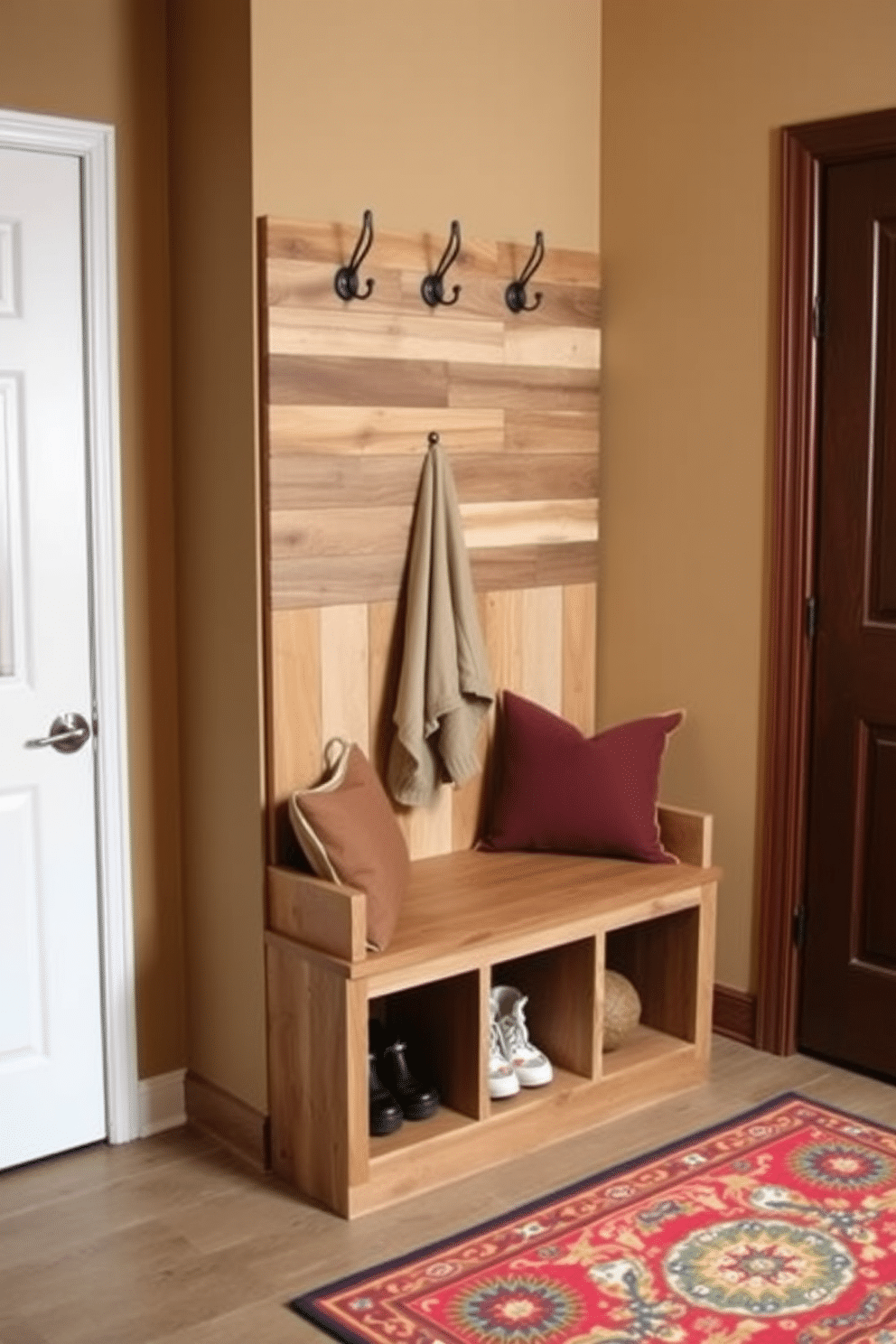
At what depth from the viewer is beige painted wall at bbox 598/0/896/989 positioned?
3729mm

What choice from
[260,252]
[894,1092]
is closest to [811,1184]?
[894,1092]

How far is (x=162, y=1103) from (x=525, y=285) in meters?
2.00

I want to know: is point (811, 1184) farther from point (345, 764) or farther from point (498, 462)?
point (498, 462)

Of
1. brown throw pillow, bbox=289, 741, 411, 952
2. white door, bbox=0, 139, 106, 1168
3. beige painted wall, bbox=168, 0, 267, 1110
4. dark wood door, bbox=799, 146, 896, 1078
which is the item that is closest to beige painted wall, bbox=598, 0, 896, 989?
dark wood door, bbox=799, 146, 896, 1078

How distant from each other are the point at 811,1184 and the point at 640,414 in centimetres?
183

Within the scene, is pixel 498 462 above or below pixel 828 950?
above

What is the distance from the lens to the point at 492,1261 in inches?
115

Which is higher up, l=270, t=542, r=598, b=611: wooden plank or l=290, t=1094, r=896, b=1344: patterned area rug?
l=270, t=542, r=598, b=611: wooden plank

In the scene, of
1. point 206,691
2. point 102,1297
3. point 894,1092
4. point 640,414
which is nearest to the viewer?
point 102,1297

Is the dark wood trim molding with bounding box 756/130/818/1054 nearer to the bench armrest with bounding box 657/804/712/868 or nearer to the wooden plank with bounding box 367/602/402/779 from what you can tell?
the bench armrest with bounding box 657/804/712/868

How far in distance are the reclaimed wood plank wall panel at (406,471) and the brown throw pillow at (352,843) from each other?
0.36 ft

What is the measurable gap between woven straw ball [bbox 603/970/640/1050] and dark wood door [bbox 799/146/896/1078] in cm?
47

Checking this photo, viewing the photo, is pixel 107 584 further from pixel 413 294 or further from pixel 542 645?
pixel 542 645

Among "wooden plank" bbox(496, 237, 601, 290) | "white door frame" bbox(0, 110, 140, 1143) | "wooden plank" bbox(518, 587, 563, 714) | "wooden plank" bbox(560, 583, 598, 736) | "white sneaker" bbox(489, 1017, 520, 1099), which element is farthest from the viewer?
"wooden plank" bbox(560, 583, 598, 736)
